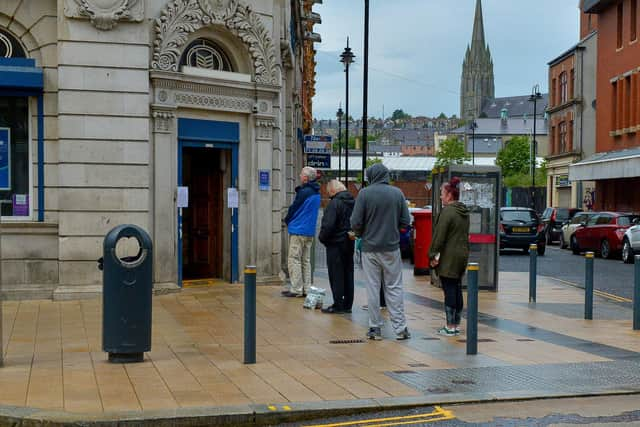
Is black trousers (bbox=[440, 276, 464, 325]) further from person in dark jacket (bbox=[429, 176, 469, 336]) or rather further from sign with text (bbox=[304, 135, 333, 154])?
sign with text (bbox=[304, 135, 333, 154])

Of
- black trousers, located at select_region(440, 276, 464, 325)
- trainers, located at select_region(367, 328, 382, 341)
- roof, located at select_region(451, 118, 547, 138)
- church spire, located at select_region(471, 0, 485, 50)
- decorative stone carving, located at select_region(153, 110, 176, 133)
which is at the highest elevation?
church spire, located at select_region(471, 0, 485, 50)

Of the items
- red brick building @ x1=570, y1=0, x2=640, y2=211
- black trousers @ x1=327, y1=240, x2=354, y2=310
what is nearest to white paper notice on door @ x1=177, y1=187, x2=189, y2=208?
black trousers @ x1=327, y1=240, x2=354, y2=310

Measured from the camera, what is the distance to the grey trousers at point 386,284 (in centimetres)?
1051

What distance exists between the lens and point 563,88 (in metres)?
64.2

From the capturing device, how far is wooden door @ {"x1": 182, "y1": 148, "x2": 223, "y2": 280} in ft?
53.7

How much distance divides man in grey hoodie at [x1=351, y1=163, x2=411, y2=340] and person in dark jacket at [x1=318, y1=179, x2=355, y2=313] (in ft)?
6.97

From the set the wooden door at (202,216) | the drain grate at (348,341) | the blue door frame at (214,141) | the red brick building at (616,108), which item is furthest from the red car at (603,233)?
the drain grate at (348,341)

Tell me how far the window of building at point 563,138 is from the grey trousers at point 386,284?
183 feet

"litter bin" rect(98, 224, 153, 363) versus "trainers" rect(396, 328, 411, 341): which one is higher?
"litter bin" rect(98, 224, 153, 363)

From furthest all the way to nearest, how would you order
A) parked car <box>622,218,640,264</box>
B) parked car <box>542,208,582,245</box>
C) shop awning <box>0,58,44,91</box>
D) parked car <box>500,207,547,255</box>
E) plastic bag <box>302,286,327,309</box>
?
1. parked car <box>542,208,582,245</box>
2. parked car <box>500,207,547,255</box>
3. parked car <box>622,218,640,264</box>
4. shop awning <box>0,58,44,91</box>
5. plastic bag <box>302,286,327,309</box>

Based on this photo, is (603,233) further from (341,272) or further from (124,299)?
(124,299)

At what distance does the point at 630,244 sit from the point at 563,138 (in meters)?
39.2

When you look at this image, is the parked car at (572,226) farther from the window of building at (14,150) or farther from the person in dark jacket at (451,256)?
the window of building at (14,150)

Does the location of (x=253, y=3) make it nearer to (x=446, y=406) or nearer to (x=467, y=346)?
(x=467, y=346)
